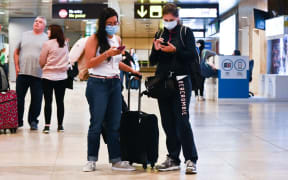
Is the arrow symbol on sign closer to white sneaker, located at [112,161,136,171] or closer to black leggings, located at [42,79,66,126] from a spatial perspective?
black leggings, located at [42,79,66,126]

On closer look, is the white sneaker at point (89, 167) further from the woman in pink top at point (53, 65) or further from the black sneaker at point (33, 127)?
the black sneaker at point (33, 127)

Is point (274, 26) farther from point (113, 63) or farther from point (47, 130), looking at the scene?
point (113, 63)

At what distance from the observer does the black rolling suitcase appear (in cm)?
475

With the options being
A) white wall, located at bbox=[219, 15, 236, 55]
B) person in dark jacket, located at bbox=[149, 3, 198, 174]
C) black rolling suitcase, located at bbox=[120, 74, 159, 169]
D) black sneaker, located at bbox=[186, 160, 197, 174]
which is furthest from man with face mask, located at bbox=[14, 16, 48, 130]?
white wall, located at bbox=[219, 15, 236, 55]

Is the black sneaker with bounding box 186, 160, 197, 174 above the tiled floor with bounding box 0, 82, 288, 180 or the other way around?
above

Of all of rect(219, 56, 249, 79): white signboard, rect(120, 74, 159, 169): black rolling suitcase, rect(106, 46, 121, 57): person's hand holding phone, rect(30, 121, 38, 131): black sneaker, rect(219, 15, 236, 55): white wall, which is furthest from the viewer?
rect(219, 15, 236, 55): white wall

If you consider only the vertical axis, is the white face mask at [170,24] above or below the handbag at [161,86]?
above

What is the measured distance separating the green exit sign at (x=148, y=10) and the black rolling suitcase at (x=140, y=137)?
1453cm

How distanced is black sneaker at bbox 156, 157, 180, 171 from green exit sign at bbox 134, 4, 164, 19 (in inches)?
575

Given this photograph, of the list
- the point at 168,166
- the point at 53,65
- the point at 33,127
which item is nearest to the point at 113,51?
the point at 168,166

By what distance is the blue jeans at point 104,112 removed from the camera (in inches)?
186

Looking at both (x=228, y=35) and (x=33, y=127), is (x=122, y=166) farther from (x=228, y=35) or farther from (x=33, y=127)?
(x=228, y=35)

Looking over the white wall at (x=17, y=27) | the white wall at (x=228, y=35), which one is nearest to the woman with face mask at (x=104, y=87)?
the white wall at (x=228, y=35)

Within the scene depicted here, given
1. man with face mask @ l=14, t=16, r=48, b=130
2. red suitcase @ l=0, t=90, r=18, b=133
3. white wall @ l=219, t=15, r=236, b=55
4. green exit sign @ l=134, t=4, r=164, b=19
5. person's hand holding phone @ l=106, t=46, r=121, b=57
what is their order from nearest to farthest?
person's hand holding phone @ l=106, t=46, r=121, b=57, red suitcase @ l=0, t=90, r=18, b=133, man with face mask @ l=14, t=16, r=48, b=130, green exit sign @ l=134, t=4, r=164, b=19, white wall @ l=219, t=15, r=236, b=55
